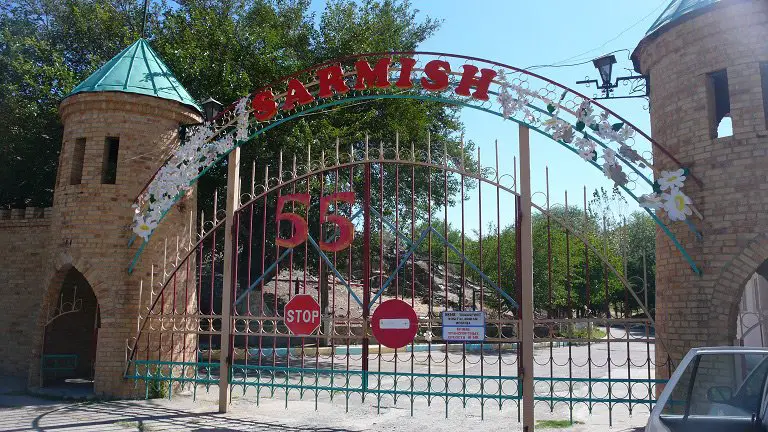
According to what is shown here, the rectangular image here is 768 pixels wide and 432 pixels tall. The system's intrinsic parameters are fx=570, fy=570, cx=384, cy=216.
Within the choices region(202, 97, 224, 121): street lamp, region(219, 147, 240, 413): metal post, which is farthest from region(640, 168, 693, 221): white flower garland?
region(202, 97, 224, 121): street lamp

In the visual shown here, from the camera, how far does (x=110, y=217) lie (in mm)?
9914

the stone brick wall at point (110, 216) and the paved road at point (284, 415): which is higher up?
the stone brick wall at point (110, 216)

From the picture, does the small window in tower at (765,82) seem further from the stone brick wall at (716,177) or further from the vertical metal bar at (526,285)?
the vertical metal bar at (526,285)

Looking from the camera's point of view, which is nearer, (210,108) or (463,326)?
(463,326)

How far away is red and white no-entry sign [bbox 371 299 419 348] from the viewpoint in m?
7.77

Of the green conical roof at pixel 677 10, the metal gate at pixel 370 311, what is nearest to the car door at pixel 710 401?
the metal gate at pixel 370 311

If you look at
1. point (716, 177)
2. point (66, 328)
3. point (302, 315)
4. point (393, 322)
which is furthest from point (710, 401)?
point (66, 328)

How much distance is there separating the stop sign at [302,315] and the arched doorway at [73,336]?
16.1 ft

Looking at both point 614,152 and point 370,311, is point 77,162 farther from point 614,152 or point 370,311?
point 614,152

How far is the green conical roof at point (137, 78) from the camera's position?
1021cm

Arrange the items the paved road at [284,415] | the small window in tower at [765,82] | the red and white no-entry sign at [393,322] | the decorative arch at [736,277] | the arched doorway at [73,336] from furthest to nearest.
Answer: the arched doorway at [73,336]
the red and white no-entry sign at [393,322]
the paved road at [284,415]
the small window in tower at [765,82]
the decorative arch at [736,277]

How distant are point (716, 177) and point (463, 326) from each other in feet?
11.8

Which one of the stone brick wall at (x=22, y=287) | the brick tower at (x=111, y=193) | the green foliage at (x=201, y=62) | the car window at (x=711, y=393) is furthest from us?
the green foliage at (x=201, y=62)

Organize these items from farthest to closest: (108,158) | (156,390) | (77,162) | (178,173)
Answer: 1. (108,158)
2. (77,162)
3. (156,390)
4. (178,173)
